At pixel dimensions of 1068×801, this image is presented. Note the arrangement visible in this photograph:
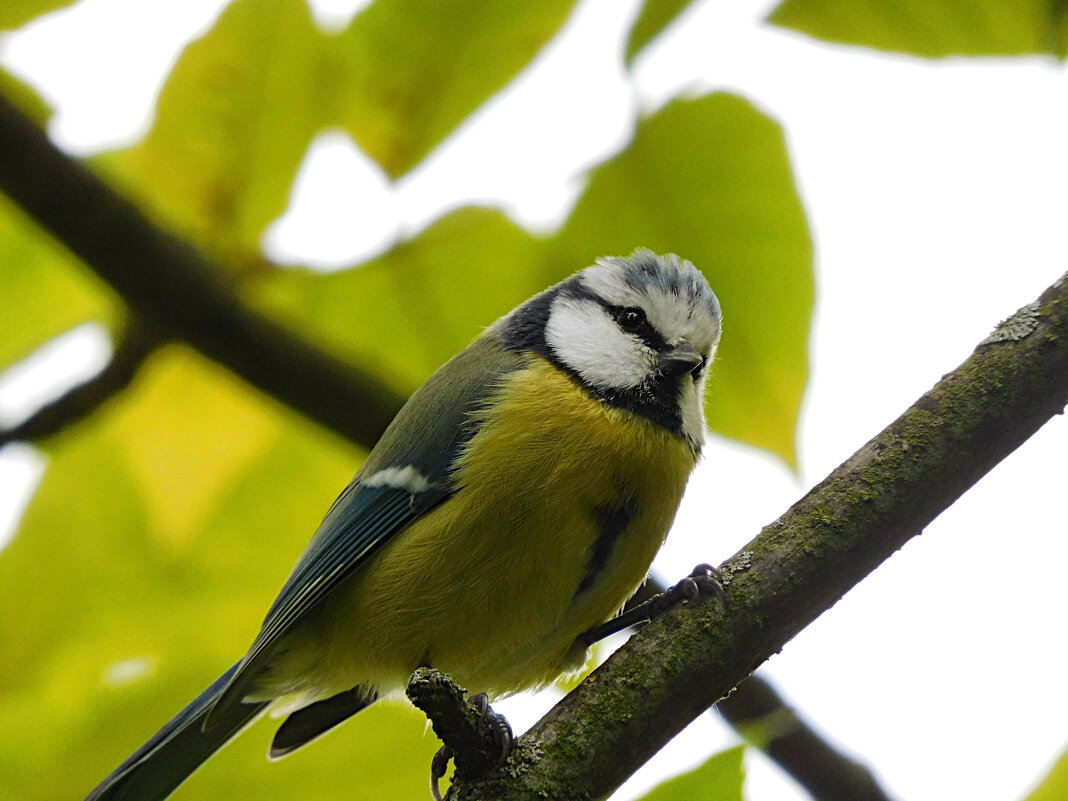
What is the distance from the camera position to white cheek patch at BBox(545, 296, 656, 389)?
1874 millimetres

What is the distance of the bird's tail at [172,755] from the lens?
66.7 inches

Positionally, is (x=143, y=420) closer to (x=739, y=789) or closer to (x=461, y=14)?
(x=461, y=14)

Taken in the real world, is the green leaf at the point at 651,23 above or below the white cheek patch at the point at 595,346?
below

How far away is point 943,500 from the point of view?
3.84 feet

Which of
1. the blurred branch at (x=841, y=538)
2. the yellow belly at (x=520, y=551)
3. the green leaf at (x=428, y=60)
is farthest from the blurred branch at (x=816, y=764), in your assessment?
the green leaf at (x=428, y=60)

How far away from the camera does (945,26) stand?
102 cm

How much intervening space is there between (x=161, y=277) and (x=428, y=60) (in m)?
0.51

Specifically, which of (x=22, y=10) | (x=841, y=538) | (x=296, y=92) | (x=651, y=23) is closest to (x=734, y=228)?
(x=651, y=23)

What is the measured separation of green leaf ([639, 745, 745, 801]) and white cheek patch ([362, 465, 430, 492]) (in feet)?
3.16

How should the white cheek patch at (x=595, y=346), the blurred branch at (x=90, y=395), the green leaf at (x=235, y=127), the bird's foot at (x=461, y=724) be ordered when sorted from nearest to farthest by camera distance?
the bird's foot at (x=461, y=724) < the green leaf at (x=235, y=127) < the blurred branch at (x=90, y=395) < the white cheek patch at (x=595, y=346)

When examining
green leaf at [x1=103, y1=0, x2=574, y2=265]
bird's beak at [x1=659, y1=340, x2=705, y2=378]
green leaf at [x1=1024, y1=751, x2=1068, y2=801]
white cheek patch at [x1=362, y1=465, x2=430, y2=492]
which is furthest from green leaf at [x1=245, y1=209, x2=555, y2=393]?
green leaf at [x1=1024, y1=751, x2=1068, y2=801]

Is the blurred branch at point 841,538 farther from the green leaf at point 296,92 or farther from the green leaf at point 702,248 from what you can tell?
Answer: the green leaf at point 296,92

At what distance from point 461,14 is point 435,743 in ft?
2.94

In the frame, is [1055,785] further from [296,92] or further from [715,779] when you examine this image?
[296,92]
